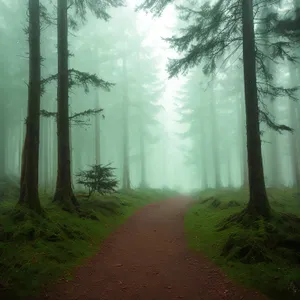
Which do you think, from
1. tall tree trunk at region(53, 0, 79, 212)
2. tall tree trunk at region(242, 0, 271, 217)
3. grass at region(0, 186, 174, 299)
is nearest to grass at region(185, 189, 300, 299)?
tall tree trunk at region(242, 0, 271, 217)

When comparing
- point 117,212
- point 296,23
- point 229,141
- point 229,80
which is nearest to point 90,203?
point 117,212

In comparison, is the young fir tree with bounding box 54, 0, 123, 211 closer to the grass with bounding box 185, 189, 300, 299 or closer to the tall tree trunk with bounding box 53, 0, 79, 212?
the tall tree trunk with bounding box 53, 0, 79, 212

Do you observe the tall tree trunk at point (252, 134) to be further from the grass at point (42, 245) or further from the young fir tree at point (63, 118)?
the young fir tree at point (63, 118)

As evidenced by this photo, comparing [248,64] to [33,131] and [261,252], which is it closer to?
[261,252]

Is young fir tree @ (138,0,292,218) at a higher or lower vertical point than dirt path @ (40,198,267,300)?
higher

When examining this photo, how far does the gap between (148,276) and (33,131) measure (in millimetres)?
5811

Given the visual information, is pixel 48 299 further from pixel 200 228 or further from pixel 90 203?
pixel 90 203

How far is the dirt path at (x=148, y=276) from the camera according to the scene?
421 cm

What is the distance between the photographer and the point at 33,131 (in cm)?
756

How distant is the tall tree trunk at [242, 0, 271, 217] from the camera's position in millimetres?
7246

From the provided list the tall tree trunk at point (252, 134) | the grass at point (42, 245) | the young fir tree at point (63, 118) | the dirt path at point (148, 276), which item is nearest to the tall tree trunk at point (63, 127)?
the young fir tree at point (63, 118)

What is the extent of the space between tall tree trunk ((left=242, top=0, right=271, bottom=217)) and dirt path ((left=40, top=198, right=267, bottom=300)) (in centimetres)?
273

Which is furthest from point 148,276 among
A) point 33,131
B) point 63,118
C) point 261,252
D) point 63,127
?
point 63,118

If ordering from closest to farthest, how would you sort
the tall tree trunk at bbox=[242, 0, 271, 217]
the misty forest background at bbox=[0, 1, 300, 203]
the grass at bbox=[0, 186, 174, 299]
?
the grass at bbox=[0, 186, 174, 299] < the tall tree trunk at bbox=[242, 0, 271, 217] < the misty forest background at bbox=[0, 1, 300, 203]
